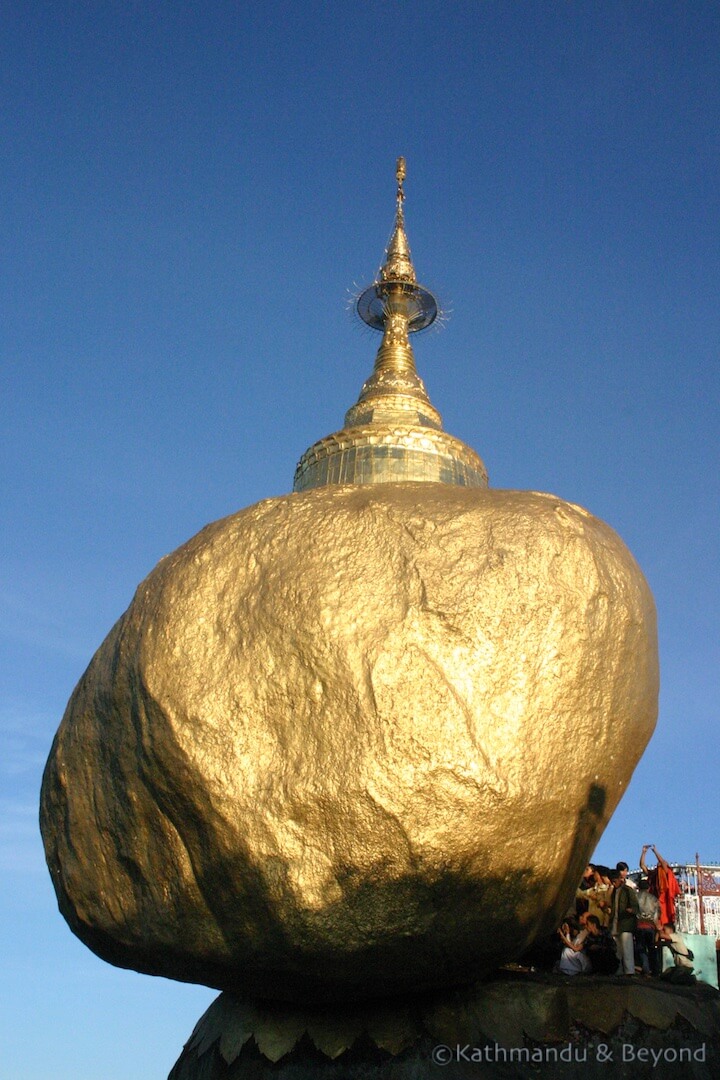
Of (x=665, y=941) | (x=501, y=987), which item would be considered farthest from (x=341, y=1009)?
(x=665, y=941)

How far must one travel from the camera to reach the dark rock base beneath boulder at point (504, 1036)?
6.72 metres

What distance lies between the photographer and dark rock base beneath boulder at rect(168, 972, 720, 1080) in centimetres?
672

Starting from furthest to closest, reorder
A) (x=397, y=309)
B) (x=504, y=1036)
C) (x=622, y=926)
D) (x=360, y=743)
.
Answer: (x=397, y=309), (x=622, y=926), (x=504, y=1036), (x=360, y=743)

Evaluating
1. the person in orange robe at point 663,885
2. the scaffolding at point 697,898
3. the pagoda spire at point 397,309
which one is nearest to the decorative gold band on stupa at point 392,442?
the pagoda spire at point 397,309

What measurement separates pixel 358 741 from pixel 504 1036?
2.28m

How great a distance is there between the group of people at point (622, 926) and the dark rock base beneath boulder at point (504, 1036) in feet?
2.12

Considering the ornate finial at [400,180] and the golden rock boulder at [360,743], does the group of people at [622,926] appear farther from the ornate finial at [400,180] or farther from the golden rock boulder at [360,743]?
the ornate finial at [400,180]

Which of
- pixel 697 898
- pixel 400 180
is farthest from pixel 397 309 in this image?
pixel 697 898

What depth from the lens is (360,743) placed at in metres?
6.33

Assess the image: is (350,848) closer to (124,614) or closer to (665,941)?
(124,614)

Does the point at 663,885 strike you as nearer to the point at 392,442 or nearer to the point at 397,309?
the point at 392,442

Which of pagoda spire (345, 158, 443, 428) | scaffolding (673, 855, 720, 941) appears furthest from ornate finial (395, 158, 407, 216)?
scaffolding (673, 855, 720, 941)

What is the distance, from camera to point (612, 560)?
7289mm

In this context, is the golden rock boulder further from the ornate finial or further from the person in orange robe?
the ornate finial
